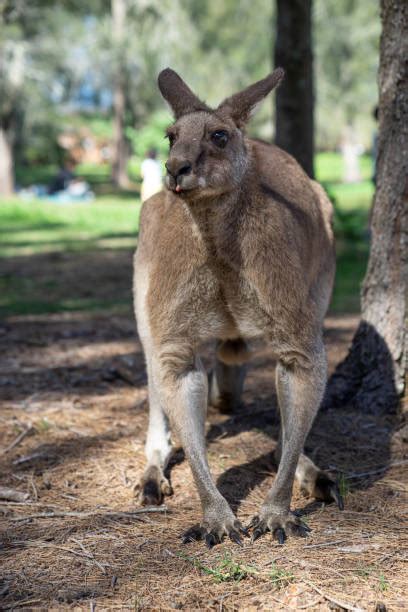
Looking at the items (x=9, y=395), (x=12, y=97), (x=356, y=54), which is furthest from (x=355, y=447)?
(x=356, y=54)

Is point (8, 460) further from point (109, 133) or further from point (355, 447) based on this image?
point (109, 133)

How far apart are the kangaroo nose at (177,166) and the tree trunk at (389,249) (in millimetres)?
1832

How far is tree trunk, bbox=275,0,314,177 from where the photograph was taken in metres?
8.96

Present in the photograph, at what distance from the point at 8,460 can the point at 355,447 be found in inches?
74.3

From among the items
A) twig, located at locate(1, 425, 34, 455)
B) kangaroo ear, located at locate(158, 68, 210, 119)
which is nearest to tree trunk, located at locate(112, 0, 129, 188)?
twig, located at locate(1, 425, 34, 455)

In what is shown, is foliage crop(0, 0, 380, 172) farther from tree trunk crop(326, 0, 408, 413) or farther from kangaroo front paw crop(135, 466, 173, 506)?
kangaroo front paw crop(135, 466, 173, 506)

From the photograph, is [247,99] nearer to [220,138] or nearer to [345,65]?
[220,138]

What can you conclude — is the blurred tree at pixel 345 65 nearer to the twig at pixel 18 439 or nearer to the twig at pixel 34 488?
the twig at pixel 18 439

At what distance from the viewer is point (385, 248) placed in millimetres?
4719

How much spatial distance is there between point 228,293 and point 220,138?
26.5 inches

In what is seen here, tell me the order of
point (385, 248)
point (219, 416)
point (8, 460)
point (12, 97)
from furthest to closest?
point (12, 97) → point (219, 416) → point (385, 248) → point (8, 460)

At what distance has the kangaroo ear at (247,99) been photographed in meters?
3.59

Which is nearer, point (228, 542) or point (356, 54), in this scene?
point (228, 542)

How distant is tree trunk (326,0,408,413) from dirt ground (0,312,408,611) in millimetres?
243
